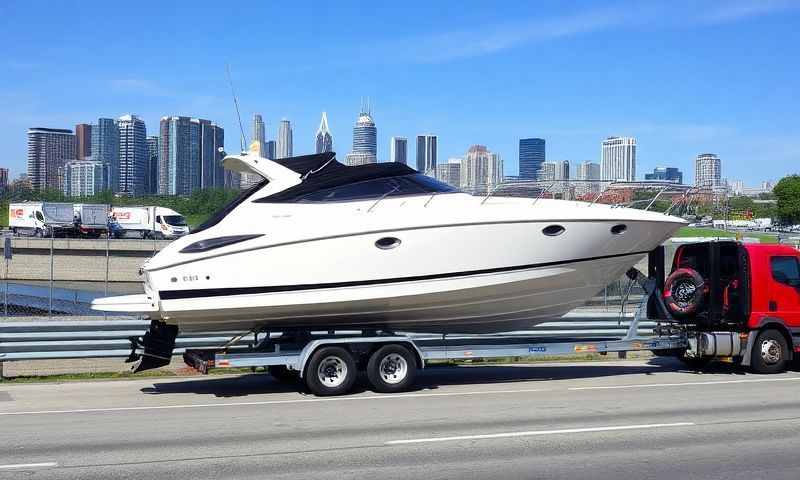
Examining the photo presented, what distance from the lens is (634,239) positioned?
1406 cm

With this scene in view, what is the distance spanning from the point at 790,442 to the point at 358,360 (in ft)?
19.7

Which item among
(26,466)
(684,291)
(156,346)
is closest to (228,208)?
(156,346)

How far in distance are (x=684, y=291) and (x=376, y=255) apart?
5.68m

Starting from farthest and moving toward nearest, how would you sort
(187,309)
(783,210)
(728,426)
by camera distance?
(783,210) → (187,309) → (728,426)

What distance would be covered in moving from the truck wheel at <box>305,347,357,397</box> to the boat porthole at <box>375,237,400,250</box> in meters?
1.57

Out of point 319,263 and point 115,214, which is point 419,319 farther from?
point 115,214

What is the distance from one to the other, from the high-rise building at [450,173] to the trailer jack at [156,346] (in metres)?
4.88

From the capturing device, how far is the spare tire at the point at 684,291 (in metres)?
14.9

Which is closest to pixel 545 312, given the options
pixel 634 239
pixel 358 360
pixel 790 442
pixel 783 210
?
pixel 634 239

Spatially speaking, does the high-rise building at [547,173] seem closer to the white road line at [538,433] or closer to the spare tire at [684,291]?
the spare tire at [684,291]

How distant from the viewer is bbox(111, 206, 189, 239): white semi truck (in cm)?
6731

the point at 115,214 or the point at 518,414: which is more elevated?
the point at 115,214

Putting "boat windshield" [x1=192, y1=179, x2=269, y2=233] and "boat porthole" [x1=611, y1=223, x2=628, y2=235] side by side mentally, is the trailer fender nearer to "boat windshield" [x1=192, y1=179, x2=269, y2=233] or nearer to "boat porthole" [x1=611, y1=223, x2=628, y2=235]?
"boat windshield" [x1=192, y1=179, x2=269, y2=233]

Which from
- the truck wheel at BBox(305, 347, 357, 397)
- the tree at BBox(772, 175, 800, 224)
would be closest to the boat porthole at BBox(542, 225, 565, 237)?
the truck wheel at BBox(305, 347, 357, 397)
